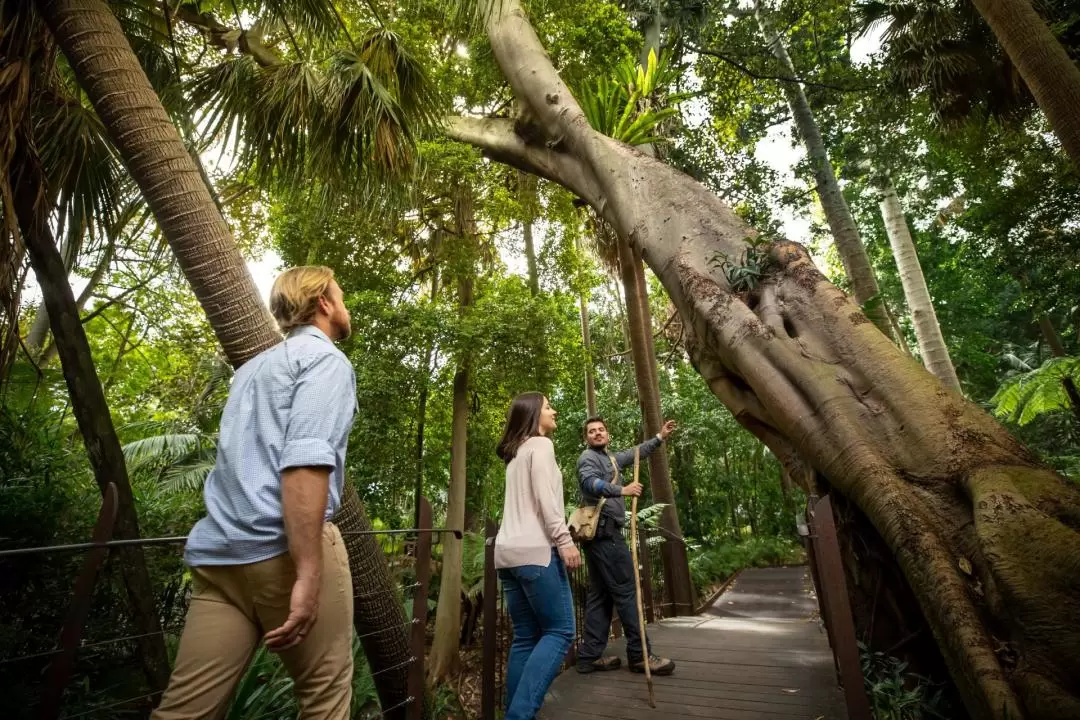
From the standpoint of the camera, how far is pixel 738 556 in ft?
45.4

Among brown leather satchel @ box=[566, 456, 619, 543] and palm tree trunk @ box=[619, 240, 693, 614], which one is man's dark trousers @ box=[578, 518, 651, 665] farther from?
palm tree trunk @ box=[619, 240, 693, 614]

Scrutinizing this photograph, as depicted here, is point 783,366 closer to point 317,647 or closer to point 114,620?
point 317,647

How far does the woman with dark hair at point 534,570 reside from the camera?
2518 millimetres

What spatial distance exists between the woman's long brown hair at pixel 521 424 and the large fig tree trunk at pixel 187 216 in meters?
0.78

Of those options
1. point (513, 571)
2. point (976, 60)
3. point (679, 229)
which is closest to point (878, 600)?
point (513, 571)

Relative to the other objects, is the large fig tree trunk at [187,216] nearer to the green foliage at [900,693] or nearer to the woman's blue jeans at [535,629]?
the woman's blue jeans at [535,629]

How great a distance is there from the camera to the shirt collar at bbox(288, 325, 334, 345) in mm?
1593

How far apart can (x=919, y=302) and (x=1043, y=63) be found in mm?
5219

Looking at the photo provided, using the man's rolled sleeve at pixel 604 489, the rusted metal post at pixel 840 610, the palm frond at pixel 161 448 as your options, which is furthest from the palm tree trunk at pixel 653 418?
the palm frond at pixel 161 448

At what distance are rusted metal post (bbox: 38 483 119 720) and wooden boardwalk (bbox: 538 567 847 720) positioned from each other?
2231mm

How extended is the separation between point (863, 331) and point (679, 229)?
5.59 feet

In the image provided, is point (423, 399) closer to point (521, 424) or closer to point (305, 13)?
point (305, 13)

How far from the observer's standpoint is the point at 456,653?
7.06 metres

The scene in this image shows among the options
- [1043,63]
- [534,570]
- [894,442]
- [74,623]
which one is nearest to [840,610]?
[894,442]
